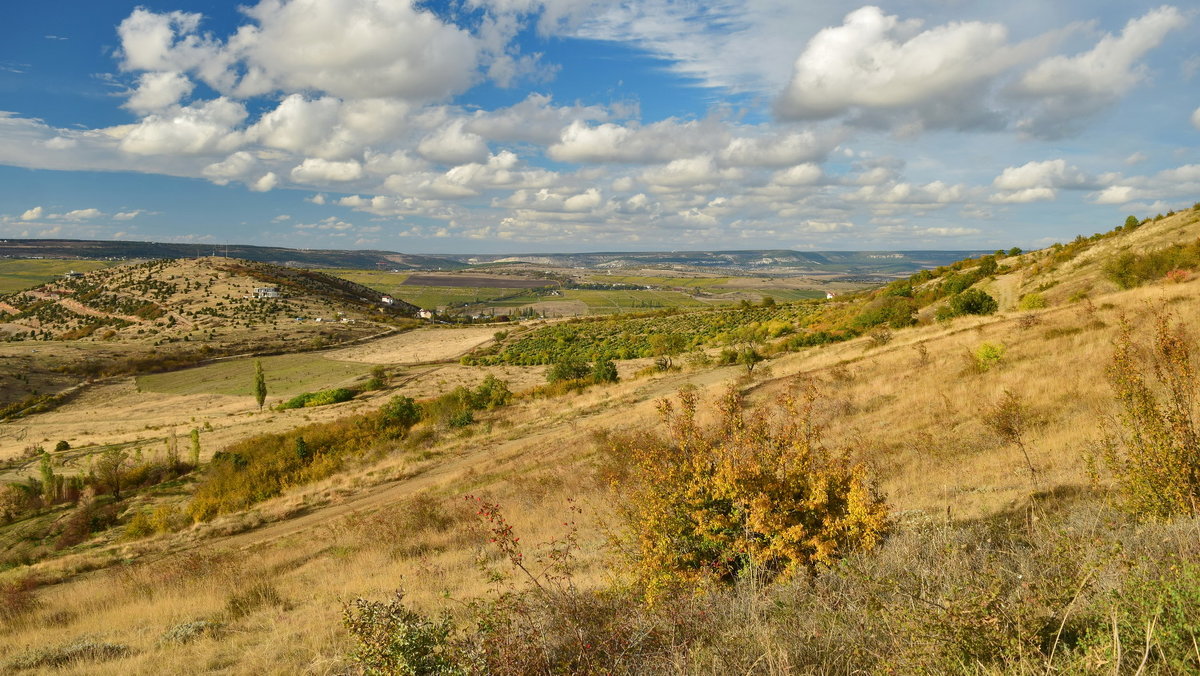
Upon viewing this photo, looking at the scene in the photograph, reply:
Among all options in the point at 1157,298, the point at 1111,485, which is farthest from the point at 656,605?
the point at 1157,298

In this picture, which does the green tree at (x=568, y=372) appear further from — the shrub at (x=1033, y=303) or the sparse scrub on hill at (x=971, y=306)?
the shrub at (x=1033, y=303)

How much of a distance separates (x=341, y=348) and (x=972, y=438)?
78.1 meters

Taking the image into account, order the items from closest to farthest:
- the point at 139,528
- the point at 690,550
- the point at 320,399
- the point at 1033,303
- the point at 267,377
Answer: the point at 690,550, the point at 139,528, the point at 1033,303, the point at 320,399, the point at 267,377

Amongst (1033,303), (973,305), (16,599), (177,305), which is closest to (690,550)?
(16,599)

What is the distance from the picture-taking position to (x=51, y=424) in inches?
1780

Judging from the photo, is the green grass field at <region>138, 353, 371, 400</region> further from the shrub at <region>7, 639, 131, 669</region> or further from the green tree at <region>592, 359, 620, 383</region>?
the shrub at <region>7, 639, 131, 669</region>

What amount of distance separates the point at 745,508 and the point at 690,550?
89 centimetres

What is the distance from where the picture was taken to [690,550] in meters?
6.71

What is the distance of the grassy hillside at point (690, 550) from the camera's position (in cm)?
433

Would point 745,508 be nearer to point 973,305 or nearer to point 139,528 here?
point 139,528

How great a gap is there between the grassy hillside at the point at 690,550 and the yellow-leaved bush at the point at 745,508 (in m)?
0.07

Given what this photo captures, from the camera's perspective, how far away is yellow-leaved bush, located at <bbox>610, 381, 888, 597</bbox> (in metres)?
6.23

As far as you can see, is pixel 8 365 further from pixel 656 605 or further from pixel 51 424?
pixel 656 605

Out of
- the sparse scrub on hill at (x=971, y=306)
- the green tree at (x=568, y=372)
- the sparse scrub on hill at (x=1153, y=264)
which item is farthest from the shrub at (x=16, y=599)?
the sparse scrub on hill at (x=1153, y=264)
